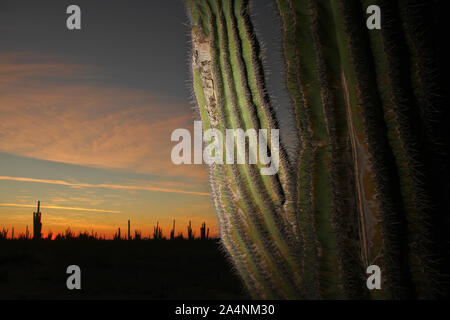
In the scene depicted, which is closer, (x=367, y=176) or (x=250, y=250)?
(x=367, y=176)

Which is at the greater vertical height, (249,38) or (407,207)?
(249,38)

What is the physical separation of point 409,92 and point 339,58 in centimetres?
41

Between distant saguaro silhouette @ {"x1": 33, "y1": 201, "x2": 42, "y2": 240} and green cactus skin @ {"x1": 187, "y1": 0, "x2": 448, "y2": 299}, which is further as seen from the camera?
distant saguaro silhouette @ {"x1": 33, "y1": 201, "x2": 42, "y2": 240}

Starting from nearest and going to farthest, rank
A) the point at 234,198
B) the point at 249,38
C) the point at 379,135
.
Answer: the point at 379,135, the point at 249,38, the point at 234,198

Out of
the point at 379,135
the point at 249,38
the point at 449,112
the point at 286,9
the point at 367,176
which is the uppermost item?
the point at 249,38

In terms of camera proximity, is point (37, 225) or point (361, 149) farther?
point (37, 225)

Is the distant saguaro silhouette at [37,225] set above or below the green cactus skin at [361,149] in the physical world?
above

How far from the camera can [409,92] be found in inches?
90.6

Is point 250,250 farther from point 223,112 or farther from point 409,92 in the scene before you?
point 409,92

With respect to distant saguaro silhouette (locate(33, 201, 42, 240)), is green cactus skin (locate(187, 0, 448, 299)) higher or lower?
lower

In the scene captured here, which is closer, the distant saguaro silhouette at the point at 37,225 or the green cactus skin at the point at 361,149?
the green cactus skin at the point at 361,149

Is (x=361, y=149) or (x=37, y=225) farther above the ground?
(x=37, y=225)
